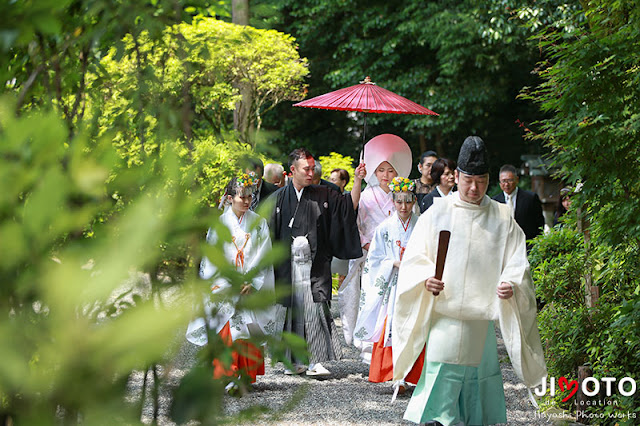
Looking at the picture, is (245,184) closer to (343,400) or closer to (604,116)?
(343,400)

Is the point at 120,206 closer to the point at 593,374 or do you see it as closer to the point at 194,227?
the point at 194,227

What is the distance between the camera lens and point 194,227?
3.88ft

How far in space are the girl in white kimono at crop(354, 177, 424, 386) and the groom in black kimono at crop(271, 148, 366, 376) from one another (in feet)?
1.35

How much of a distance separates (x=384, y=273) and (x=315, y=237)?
0.79 meters

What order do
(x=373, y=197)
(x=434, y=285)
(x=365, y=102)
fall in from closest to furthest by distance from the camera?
(x=434, y=285), (x=373, y=197), (x=365, y=102)

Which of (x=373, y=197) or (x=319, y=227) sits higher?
(x=373, y=197)

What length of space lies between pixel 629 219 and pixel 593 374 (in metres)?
1.23

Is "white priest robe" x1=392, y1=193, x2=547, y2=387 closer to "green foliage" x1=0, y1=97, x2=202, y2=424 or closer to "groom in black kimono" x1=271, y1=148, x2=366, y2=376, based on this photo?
"groom in black kimono" x1=271, y1=148, x2=366, y2=376

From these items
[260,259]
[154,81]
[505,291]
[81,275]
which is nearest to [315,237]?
[505,291]

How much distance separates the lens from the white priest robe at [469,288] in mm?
4641

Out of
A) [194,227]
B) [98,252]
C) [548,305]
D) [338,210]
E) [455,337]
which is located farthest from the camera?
[338,210]

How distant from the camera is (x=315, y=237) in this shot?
739 centimetres

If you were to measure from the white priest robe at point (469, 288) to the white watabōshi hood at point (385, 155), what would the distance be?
3.20 metres

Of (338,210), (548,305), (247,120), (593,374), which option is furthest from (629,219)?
(247,120)
